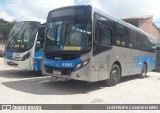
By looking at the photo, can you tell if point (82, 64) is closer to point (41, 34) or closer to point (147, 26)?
point (41, 34)

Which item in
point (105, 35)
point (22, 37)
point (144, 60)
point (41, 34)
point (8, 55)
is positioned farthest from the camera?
point (144, 60)

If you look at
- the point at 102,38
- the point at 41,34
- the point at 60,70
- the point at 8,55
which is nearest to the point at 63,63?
the point at 60,70

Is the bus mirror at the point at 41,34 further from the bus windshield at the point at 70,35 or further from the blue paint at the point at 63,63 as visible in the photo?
the blue paint at the point at 63,63

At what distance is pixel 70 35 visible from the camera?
864 centimetres

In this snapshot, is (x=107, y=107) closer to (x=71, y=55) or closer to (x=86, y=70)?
(x=86, y=70)

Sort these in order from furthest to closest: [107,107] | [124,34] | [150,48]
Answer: [150,48]
[124,34]
[107,107]

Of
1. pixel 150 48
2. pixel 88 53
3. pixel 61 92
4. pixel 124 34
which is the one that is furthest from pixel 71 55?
pixel 150 48

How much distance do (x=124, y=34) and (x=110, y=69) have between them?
7.68 feet

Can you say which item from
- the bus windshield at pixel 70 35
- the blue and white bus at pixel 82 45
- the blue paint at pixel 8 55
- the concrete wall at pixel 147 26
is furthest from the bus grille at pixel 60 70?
the concrete wall at pixel 147 26

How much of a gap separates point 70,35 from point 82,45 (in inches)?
25.0

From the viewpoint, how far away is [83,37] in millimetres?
8414

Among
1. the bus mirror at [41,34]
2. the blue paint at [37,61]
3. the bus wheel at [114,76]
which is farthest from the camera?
the blue paint at [37,61]

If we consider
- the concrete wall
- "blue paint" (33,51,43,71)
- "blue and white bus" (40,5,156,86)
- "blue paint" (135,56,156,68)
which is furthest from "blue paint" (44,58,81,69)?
the concrete wall

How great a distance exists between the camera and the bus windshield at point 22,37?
39.0 ft
